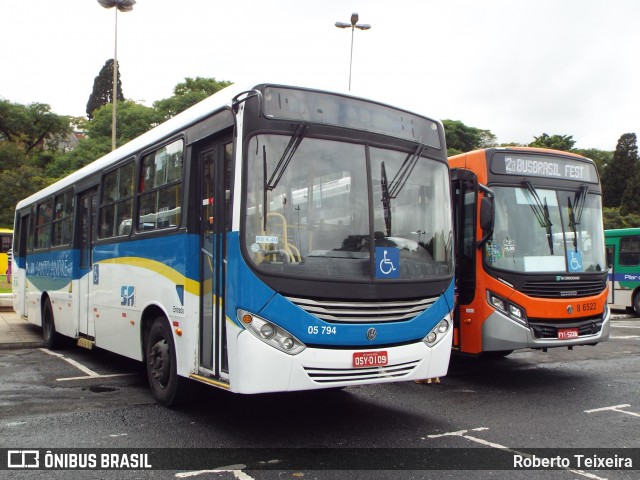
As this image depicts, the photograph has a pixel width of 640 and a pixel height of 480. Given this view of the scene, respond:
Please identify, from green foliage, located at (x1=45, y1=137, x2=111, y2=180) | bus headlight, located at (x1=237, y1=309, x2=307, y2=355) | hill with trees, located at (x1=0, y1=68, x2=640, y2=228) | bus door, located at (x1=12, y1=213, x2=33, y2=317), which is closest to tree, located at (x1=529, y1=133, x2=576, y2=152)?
hill with trees, located at (x1=0, y1=68, x2=640, y2=228)

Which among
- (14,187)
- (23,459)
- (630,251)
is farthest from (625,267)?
(14,187)

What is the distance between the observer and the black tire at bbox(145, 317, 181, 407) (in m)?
6.72

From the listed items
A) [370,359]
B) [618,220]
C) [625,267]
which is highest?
[618,220]

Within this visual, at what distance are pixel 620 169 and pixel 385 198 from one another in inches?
2661

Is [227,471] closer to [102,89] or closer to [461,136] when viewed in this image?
[461,136]

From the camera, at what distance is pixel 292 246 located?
5.48m

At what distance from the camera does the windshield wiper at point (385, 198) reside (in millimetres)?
5945

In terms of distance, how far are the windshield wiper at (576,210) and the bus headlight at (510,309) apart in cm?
139

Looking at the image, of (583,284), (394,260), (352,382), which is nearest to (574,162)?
(583,284)

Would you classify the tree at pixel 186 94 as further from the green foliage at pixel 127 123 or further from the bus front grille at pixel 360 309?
the bus front grille at pixel 360 309

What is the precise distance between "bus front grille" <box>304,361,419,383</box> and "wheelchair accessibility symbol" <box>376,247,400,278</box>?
0.82 m

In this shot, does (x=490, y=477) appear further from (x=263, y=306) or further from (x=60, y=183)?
(x=60, y=183)

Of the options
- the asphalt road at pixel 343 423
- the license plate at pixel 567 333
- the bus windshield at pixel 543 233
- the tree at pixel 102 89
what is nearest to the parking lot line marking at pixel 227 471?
the asphalt road at pixel 343 423

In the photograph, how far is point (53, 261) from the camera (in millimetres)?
11617
